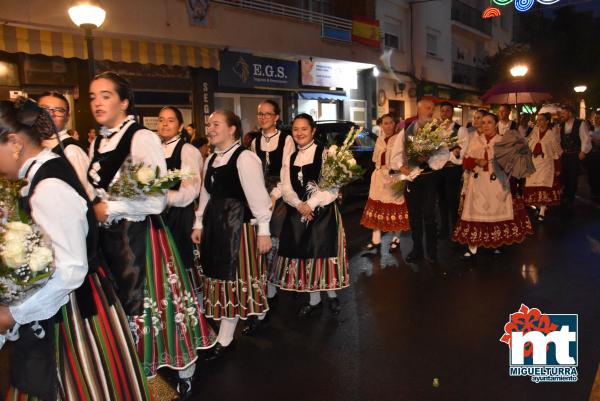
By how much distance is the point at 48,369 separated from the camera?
2.28m

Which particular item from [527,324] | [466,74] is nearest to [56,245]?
[527,324]

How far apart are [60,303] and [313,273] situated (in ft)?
10.4

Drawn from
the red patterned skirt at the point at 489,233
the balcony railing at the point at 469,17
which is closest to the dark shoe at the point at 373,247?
the red patterned skirt at the point at 489,233

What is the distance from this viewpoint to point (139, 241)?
3.28 meters

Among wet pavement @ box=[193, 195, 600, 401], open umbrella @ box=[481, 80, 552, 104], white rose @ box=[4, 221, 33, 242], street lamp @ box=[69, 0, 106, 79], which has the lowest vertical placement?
wet pavement @ box=[193, 195, 600, 401]

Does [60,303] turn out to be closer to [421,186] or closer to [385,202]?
[421,186]

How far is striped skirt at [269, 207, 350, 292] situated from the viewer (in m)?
5.17

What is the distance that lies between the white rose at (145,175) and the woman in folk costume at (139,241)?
0.10 metres

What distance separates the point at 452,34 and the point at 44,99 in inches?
1194

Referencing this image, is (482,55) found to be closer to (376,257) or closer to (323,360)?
(376,257)

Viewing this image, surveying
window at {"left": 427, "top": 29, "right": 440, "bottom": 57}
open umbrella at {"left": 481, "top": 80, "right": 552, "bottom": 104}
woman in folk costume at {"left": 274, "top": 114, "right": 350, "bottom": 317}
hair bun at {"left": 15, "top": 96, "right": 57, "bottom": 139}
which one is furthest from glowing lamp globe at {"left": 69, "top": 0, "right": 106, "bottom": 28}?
window at {"left": 427, "top": 29, "right": 440, "bottom": 57}

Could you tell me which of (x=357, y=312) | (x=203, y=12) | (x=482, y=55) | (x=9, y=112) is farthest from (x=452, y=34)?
(x=9, y=112)

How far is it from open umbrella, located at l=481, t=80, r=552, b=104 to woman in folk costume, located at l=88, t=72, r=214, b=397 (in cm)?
961

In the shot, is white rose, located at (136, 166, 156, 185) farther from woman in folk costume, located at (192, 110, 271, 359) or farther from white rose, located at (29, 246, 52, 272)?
woman in folk costume, located at (192, 110, 271, 359)
